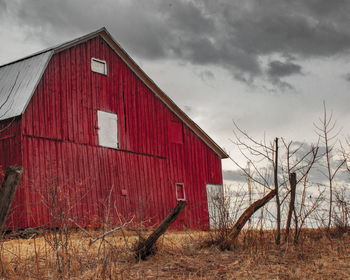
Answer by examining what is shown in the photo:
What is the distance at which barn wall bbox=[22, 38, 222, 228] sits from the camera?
1645 cm

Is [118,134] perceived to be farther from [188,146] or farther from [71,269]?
[71,269]

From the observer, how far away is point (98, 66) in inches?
757

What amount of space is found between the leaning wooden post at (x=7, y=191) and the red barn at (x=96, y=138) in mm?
8446

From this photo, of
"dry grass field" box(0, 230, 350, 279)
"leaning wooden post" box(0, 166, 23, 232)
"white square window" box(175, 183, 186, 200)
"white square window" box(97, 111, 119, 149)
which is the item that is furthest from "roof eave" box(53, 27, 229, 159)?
"leaning wooden post" box(0, 166, 23, 232)

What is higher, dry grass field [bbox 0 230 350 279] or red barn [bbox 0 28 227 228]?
red barn [bbox 0 28 227 228]

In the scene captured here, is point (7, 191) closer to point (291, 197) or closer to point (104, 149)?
point (291, 197)

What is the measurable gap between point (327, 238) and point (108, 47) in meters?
12.0

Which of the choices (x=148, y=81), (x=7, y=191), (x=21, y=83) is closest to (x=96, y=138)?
(x=21, y=83)

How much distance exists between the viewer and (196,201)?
2181cm

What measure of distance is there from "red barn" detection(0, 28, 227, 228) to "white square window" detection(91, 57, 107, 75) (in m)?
0.04

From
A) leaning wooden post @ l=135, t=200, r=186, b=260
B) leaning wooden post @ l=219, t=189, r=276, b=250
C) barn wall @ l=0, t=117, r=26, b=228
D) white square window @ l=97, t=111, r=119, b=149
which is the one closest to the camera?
leaning wooden post @ l=135, t=200, r=186, b=260

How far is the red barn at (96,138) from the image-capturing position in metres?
16.1

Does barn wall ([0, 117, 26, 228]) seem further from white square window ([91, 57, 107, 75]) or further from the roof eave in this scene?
white square window ([91, 57, 107, 75])

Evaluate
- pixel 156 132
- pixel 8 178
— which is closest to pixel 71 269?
pixel 8 178
